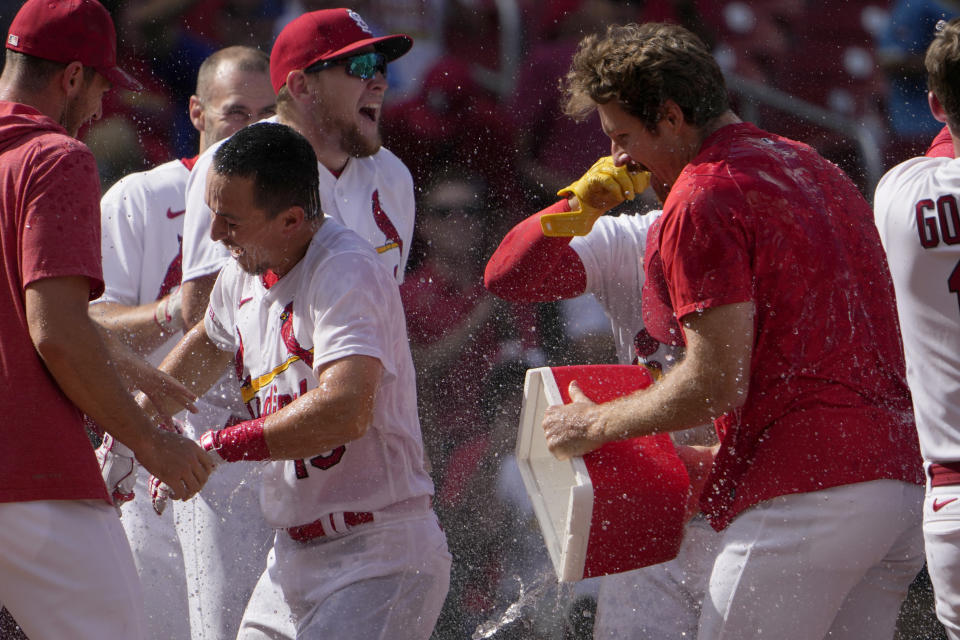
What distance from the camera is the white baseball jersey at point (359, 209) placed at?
12.9 feet

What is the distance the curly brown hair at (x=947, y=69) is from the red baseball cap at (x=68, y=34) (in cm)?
208

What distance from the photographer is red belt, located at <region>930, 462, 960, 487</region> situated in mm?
2633

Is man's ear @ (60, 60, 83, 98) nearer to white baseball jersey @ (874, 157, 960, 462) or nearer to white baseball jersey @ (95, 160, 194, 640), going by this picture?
white baseball jersey @ (95, 160, 194, 640)

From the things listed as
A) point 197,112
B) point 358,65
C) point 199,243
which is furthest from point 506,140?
point 199,243

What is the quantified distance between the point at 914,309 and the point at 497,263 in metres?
1.50

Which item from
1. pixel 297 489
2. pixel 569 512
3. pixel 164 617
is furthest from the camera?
pixel 164 617

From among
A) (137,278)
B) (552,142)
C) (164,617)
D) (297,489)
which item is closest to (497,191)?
(552,142)

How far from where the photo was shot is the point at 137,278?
179 inches

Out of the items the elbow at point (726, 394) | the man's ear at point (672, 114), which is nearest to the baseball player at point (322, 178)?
the man's ear at point (672, 114)

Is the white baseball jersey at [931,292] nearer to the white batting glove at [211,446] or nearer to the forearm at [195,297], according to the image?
the white batting glove at [211,446]

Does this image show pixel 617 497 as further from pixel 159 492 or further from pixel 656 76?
pixel 159 492

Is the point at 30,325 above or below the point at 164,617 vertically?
above

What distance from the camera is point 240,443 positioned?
2928 millimetres

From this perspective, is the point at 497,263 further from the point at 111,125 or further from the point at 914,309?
the point at 111,125
